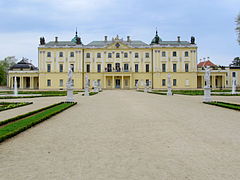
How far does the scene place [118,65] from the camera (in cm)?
6147

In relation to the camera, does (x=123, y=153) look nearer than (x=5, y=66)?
Yes

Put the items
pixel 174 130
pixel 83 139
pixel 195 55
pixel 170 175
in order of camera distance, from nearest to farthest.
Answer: pixel 170 175
pixel 83 139
pixel 174 130
pixel 195 55

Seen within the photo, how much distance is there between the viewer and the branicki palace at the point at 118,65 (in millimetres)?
60062

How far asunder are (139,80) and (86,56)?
14.1 meters

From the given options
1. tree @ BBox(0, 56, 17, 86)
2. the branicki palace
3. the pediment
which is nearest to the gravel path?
the branicki palace

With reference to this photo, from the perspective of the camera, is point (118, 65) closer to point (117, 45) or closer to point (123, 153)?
point (117, 45)

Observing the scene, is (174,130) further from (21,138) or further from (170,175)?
(21,138)

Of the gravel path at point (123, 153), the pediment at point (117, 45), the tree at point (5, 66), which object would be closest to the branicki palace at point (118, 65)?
the pediment at point (117, 45)

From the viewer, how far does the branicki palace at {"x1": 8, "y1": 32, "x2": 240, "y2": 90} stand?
60.1 m

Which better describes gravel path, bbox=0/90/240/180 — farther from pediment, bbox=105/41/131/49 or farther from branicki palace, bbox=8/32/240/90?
pediment, bbox=105/41/131/49

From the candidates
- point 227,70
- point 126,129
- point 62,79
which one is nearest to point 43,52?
point 62,79

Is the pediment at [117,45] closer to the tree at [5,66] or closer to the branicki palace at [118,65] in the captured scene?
the branicki palace at [118,65]

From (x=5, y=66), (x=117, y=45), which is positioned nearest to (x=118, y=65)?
(x=117, y=45)

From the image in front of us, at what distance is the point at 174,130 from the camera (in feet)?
23.1
